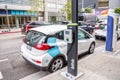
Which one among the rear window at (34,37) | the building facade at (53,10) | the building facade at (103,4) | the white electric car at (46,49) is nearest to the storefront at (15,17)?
the building facade at (53,10)

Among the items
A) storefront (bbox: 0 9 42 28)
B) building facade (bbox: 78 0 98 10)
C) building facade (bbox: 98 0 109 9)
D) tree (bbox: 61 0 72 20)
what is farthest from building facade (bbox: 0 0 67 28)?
building facade (bbox: 98 0 109 9)

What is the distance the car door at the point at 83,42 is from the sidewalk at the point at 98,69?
510 mm

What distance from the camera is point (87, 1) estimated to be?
50.7m

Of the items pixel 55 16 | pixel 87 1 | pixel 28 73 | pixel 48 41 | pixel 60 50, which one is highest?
pixel 87 1

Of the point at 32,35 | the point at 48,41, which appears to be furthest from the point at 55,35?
the point at 32,35

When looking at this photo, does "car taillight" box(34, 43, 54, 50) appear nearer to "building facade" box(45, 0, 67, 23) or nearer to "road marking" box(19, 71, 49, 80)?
"road marking" box(19, 71, 49, 80)

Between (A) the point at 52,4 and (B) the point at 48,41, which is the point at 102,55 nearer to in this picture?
(B) the point at 48,41

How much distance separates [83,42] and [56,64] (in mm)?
1803

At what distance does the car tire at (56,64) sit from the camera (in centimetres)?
451

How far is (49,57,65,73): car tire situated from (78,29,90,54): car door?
119 cm

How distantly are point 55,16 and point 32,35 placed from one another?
95.1 feet

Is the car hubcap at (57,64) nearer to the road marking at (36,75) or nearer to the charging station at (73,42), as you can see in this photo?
the road marking at (36,75)

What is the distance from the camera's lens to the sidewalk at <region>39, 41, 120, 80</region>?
13.2ft

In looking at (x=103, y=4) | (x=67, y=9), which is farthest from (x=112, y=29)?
(x=103, y=4)
